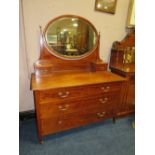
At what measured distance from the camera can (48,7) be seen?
5.83ft

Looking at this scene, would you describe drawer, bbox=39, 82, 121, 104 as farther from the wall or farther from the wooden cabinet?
the wall

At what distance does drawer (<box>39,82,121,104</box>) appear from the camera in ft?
4.86

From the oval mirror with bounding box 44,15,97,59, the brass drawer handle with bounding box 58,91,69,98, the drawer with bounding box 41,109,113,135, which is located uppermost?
the oval mirror with bounding box 44,15,97,59

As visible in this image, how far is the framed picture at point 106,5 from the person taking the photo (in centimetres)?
202

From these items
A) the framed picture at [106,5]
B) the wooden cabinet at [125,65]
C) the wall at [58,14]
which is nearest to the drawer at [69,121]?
the wooden cabinet at [125,65]

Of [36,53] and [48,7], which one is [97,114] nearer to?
[36,53]

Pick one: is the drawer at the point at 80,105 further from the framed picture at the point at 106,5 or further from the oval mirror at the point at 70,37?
the framed picture at the point at 106,5

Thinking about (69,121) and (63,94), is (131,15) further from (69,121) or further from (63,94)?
(69,121)

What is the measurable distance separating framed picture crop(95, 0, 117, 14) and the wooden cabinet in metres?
0.52

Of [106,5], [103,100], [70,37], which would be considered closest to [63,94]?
[103,100]

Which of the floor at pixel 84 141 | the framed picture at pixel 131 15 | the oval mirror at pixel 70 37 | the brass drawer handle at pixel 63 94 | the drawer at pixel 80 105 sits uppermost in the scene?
the framed picture at pixel 131 15

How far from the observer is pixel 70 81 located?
5.41 ft

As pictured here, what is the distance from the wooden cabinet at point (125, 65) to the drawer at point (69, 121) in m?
0.45

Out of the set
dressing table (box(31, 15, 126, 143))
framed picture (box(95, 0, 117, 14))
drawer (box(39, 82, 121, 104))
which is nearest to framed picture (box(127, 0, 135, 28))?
framed picture (box(95, 0, 117, 14))
